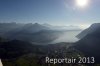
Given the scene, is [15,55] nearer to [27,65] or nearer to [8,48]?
[8,48]

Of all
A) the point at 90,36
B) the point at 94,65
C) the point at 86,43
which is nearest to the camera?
the point at 94,65

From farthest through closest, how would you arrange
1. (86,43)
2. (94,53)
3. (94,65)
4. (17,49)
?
(17,49), (86,43), (94,53), (94,65)

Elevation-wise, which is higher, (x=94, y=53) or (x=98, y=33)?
(x=98, y=33)

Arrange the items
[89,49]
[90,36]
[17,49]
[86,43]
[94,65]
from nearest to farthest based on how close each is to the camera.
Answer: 1. [94,65]
2. [89,49]
3. [86,43]
4. [90,36]
5. [17,49]

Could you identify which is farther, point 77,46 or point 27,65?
point 77,46

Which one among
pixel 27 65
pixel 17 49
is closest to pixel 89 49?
pixel 27 65

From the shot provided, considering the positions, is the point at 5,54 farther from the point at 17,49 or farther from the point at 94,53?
the point at 94,53

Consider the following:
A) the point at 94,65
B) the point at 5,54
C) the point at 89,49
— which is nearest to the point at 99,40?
the point at 89,49

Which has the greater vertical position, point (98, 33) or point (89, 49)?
Answer: point (98, 33)

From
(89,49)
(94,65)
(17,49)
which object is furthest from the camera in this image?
(17,49)
